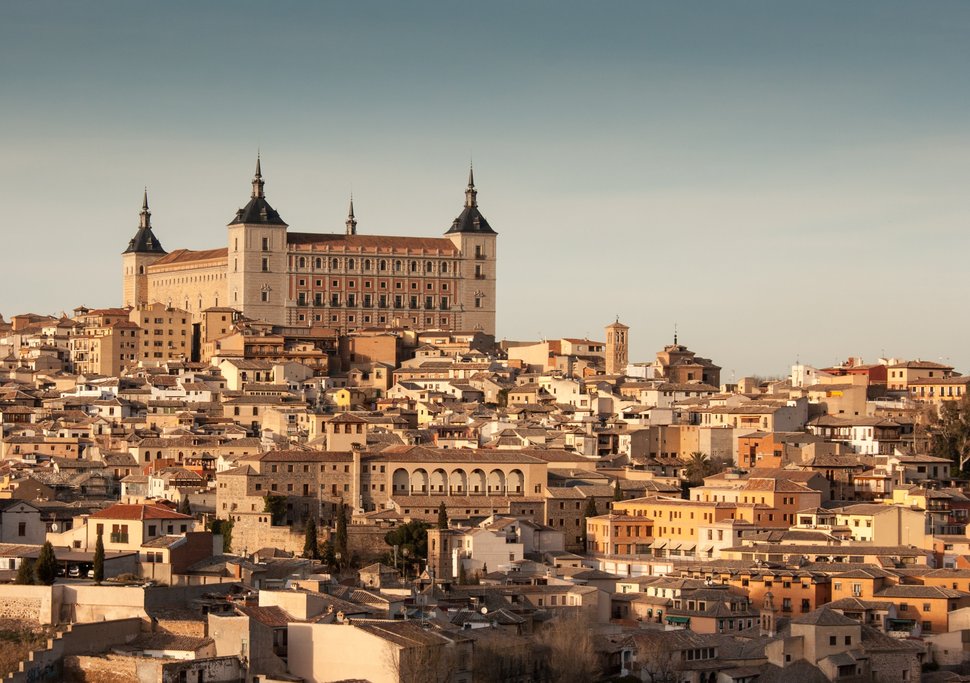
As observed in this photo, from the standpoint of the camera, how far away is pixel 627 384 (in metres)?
74.2

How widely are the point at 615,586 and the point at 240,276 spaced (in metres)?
46.9

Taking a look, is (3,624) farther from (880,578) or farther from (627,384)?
(627,384)

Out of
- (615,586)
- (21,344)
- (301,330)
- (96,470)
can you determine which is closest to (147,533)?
(615,586)

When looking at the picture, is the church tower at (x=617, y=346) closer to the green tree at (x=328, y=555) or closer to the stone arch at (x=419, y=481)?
the stone arch at (x=419, y=481)

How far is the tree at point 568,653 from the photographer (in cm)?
3634

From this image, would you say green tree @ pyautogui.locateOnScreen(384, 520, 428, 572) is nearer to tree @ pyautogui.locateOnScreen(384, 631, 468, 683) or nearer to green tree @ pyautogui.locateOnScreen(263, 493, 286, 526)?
green tree @ pyautogui.locateOnScreen(263, 493, 286, 526)

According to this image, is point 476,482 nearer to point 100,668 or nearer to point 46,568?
point 46,568

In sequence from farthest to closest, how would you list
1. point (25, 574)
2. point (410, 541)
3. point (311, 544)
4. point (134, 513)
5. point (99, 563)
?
point (410, 541) → point (311, 544) → point (134, 513) → point (99, 563) → point (25, 574)

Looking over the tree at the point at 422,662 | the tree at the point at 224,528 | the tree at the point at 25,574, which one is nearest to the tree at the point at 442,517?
the tree at the point at 224,528

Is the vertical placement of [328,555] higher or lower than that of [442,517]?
lower

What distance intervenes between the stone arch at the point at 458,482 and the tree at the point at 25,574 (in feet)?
59.6

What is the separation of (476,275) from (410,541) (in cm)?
4582

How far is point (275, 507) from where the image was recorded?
52500 mm

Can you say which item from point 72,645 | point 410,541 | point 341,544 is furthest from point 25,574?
point 410,541
